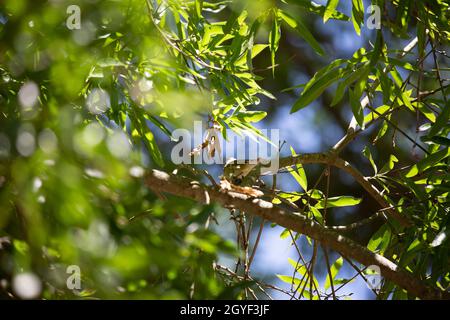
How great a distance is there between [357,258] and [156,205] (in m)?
0.42

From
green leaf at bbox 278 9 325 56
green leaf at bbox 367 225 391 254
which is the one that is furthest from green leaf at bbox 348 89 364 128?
green leaf at bbox 367 225 391 254

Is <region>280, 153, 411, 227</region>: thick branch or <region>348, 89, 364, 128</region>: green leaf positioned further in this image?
<region>280, 153, 411, 227</region>: thick branch

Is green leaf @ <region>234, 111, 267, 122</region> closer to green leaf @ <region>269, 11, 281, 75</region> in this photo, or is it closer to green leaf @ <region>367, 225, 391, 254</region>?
green leaf @ <region>269, 11, 281, 75</region>

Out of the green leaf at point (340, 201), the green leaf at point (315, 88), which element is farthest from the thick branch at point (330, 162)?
the green leaf at point (315, 88)

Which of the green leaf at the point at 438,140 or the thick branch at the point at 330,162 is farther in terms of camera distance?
the thick branch at the point at 330,162

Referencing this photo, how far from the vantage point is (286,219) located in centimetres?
98

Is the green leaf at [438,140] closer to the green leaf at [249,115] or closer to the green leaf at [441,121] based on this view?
the green leaf at [441,121]

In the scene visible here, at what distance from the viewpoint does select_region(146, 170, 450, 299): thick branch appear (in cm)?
94

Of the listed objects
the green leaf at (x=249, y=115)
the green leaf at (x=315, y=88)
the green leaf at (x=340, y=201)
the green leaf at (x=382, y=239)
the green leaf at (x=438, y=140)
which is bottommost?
the green leaf at (x=382, y=239)

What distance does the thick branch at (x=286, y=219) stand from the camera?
0.94 metres

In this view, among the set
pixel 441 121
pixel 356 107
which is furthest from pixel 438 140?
pixel 356 107

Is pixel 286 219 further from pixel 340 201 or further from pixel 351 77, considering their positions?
pixel 340 201
